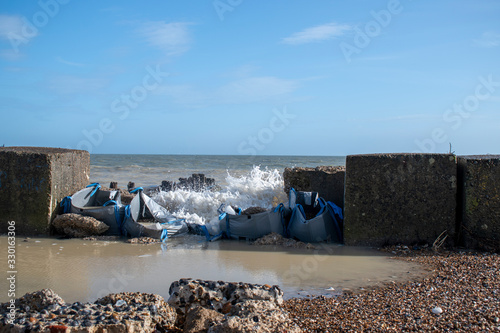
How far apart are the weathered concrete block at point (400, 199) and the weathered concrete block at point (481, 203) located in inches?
6.7

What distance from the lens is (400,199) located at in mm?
5758

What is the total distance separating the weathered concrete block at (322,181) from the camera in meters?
6.78

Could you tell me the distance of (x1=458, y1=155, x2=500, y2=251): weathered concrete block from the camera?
5477 mm

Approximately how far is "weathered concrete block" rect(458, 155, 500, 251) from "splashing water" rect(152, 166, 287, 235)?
3.51 m

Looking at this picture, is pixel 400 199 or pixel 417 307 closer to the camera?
pixel 417 307

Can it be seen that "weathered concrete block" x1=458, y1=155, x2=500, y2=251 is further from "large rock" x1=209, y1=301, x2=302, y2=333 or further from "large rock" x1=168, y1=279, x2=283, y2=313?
"large rock" x1=209, y1=301, x2=302, y2=333

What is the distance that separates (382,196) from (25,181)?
5000 mm

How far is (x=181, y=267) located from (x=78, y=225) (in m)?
2.30

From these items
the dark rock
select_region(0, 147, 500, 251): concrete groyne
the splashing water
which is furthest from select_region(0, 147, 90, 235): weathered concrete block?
the dark rock

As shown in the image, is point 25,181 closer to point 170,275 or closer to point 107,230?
point 107,230

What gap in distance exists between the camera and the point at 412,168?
18.9 feet

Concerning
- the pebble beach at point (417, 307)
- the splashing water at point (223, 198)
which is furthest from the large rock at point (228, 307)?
the splashing water at point (223, 198)

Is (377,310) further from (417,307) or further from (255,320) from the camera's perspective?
(255,320)

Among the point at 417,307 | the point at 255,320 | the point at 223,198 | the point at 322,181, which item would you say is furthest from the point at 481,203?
the point at 223,198
